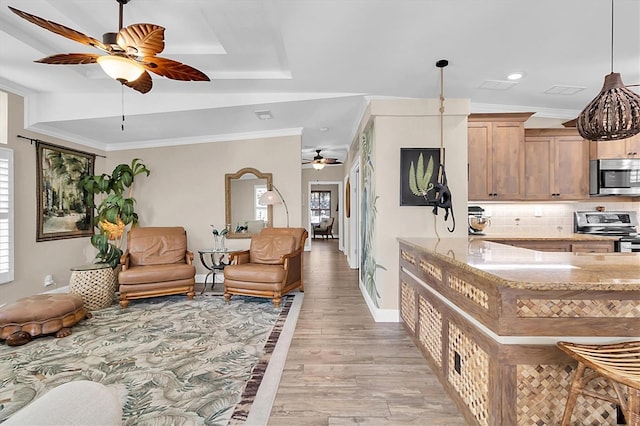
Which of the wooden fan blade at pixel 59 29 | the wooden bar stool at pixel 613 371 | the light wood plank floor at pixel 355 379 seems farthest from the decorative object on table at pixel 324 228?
the wooden bar stool at pixel 613 371

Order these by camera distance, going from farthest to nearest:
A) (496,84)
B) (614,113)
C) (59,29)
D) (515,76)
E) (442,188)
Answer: (496,84) < (515,76) < (442,188) < (614,113) < (59,29)

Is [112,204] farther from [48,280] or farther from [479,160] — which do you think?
[479,160]

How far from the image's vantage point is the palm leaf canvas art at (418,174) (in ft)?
11.5

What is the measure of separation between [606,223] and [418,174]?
8.91ft

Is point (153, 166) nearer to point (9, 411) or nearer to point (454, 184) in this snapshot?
point (9, 411)

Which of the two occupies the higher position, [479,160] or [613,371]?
[479,160]

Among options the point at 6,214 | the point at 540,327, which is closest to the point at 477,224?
the point at 540,327

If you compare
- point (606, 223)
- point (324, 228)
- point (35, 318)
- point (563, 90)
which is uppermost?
point (563, 90)

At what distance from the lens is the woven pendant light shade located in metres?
2.09

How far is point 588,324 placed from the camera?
1.39m

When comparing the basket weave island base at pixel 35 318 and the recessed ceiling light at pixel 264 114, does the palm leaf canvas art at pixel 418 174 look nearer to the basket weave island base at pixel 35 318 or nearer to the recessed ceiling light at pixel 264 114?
the recessed ceiling light at pixel 264 114

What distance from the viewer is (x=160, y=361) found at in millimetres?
2574

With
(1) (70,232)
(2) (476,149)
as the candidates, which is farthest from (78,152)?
(2) (476,149)

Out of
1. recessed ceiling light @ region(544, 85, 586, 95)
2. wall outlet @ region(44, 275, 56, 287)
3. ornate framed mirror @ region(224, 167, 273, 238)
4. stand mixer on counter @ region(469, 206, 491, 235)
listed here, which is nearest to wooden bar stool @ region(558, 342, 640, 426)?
stand mixer on counter @ region(469, 206, 491, 235)
